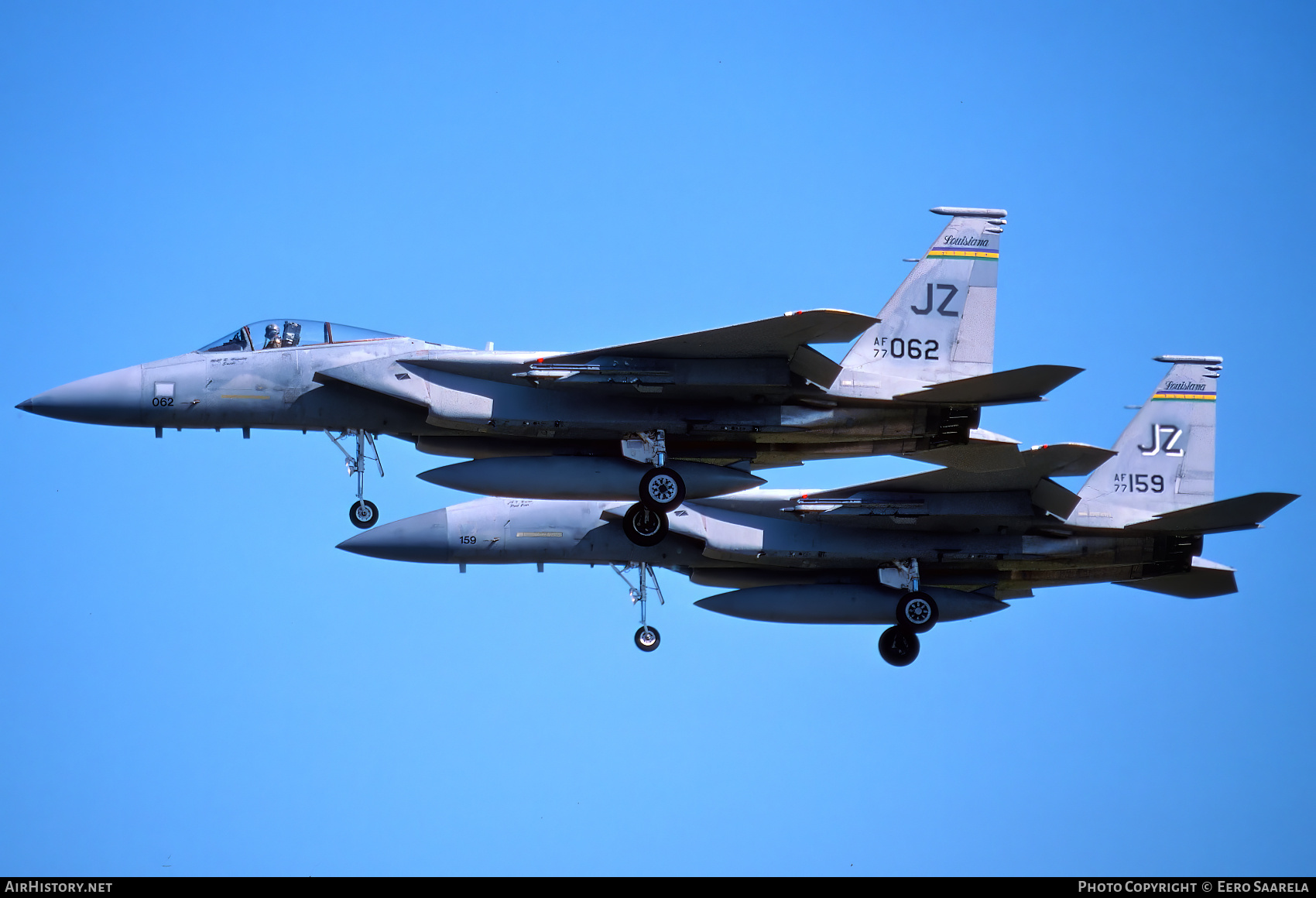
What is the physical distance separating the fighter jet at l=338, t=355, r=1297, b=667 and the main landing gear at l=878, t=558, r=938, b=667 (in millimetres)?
26

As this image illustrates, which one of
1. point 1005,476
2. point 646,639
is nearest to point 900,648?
point 1005,476

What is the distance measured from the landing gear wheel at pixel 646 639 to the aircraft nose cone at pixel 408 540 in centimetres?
390

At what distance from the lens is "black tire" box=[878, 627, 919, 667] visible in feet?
78.1

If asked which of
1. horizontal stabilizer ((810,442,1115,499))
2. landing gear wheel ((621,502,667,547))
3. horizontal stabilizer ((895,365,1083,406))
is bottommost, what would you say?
landing gear wheel ((621,502,667,547))

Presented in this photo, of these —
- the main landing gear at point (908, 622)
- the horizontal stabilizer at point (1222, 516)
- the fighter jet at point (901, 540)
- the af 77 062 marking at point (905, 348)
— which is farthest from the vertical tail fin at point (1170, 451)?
the af 77 062 marking at point (905, 348)

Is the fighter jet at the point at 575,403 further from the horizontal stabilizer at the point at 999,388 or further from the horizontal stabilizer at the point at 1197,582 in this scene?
the horizontal stabilizer at the point at 1197,582

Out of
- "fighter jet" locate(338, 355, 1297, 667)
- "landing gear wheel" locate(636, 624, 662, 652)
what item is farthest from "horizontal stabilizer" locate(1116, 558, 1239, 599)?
"landing gear wheel" locate(636, 624, 662, 652)

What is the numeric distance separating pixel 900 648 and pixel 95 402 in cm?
1313

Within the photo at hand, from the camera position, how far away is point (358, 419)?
21.1 metres

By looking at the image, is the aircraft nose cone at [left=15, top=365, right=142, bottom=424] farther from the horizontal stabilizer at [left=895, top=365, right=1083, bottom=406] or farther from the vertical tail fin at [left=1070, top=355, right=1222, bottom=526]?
the vertical tail fin at [left=1070, top=355, right=1222, bottom=526]

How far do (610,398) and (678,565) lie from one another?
590 centimetres

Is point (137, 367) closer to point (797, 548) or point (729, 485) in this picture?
point (729, 485)

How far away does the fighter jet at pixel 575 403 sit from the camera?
64.9ft
